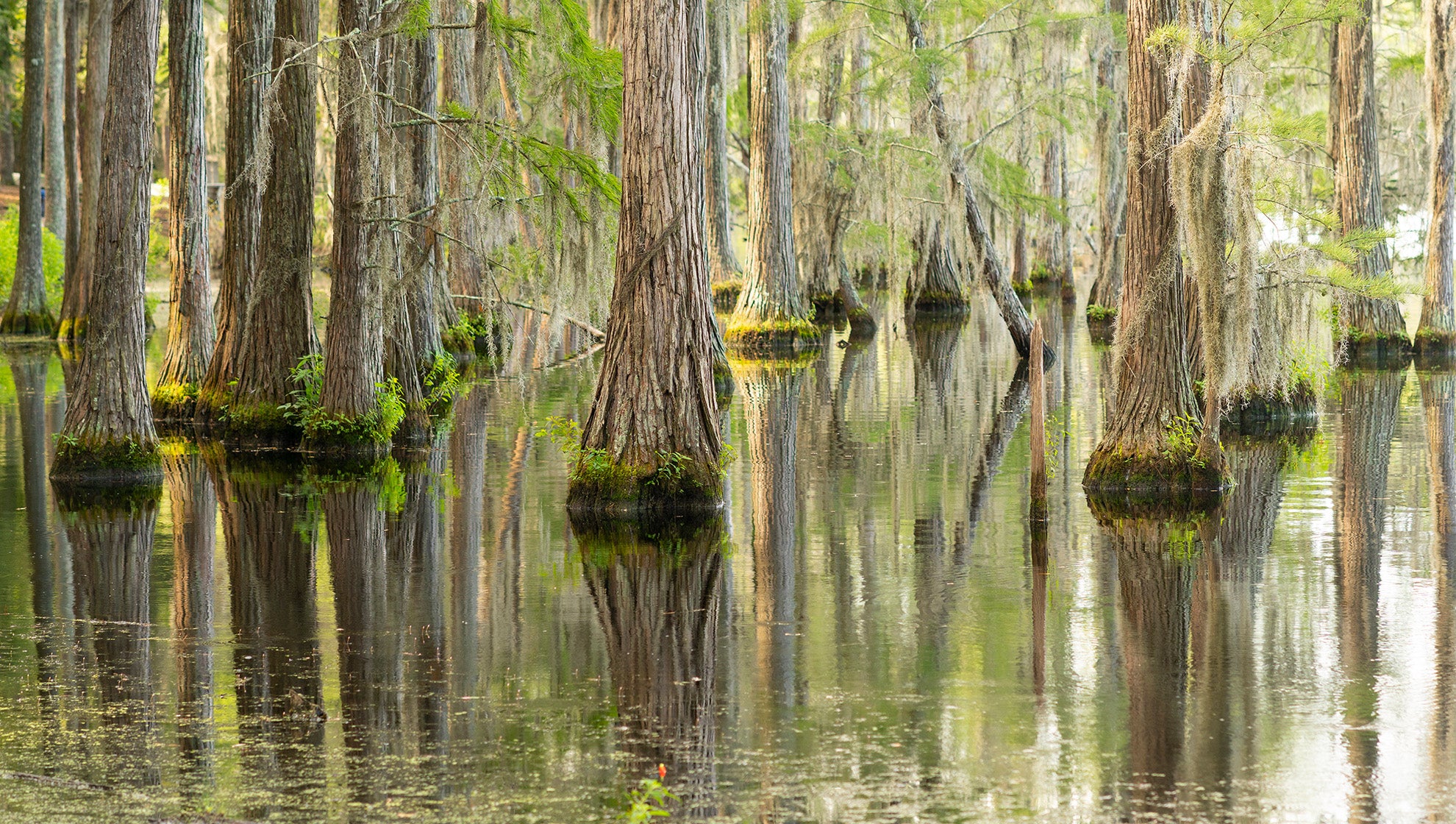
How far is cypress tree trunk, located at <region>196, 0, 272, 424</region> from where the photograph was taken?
1558 centimetres

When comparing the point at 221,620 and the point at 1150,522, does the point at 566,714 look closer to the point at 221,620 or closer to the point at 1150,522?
the point at 221,620

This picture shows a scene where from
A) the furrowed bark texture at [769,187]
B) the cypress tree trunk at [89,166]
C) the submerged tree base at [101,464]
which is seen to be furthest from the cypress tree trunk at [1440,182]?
the cypress tree trunk at [89,166]

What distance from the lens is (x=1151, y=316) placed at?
11945 mm

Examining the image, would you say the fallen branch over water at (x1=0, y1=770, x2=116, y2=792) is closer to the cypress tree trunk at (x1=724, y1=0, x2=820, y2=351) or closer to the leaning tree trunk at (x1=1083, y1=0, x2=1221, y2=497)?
the leaning tree trunk at (x1=1083, y1=0, x2=1221, y2=497)

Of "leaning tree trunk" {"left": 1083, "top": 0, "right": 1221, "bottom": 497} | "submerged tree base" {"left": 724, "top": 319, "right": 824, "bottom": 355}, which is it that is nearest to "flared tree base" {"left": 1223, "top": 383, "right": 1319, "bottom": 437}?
"leaning tree trunk" {"left": 1083, "top": 0, "right": 1221, "bottom": 497}

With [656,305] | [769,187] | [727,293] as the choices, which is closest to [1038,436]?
[656,305]

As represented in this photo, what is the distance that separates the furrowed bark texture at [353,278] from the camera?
14.2 meters

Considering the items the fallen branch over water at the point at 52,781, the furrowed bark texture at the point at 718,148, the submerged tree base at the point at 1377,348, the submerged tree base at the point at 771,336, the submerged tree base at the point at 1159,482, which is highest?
the furrowed bark texture at the point at 718,148

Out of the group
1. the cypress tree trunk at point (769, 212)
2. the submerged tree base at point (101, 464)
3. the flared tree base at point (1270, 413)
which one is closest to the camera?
the submerged tree base at point (101, 464)

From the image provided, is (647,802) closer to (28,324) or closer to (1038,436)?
(1038,436)

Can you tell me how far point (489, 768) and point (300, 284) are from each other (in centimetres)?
1055

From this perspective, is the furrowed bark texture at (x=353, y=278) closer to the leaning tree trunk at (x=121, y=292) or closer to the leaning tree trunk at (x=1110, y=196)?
the leaning tree trunk at (x=121, y=292)

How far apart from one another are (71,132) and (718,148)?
12.7 meters

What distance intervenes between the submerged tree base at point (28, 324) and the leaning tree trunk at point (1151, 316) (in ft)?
80.8
